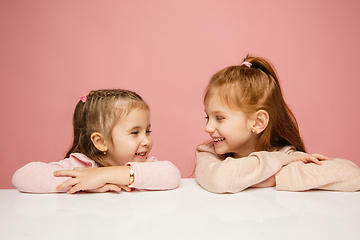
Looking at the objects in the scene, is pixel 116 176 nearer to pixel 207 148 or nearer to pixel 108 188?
pixel 108 188

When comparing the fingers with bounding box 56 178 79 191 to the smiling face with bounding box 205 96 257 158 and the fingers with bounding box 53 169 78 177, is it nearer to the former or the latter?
the fingers with bounding box 53 169 78 177

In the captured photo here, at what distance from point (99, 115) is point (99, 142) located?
11 centimetres

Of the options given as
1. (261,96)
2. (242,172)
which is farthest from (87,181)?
(261,96)

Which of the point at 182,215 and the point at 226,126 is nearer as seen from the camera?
the point at 182,215

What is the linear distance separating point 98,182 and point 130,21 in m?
1.54

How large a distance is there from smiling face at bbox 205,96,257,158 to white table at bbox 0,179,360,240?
0.26m

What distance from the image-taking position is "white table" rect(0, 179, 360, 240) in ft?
2.16

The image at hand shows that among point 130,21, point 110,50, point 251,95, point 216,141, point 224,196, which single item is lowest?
point 224,196

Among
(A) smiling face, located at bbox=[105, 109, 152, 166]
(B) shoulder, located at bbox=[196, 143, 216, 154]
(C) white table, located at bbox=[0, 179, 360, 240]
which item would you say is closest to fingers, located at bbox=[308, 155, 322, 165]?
(C) white table, located at bbox=[0, 179, 360, 240]

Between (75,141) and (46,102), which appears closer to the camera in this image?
(75,141)

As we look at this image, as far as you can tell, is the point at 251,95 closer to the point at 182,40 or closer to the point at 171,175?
the point at 171,175

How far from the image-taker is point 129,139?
1263 mm

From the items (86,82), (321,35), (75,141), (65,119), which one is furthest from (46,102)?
(321,35)

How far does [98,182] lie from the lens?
99 cm
